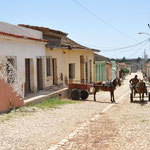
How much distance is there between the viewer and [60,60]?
18.9 metres

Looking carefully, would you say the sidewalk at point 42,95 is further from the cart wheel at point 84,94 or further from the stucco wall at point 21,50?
the cart wheel at point 84,94

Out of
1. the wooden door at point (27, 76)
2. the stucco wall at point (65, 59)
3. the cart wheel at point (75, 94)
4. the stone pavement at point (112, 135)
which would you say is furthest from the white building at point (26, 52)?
the stone pavement at point (112, 135)

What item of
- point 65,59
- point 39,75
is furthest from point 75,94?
point 65,59

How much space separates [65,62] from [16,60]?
7.17 m

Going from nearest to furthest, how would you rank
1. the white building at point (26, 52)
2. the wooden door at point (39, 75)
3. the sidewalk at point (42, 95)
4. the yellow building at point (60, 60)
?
the white building at point (26, 52) → the sidewalk at point (42, 95) → the wooden door at point (39, 75) → the yellow building at point (60, 60)

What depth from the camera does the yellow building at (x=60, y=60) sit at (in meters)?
17.2

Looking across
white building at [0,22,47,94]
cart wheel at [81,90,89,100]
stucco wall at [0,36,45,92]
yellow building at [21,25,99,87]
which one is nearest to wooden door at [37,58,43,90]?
white building at [0,22,47,94]

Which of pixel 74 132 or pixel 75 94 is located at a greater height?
pixel 75 94

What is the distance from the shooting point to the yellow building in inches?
677

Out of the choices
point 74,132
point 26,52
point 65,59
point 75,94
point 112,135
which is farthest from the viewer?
point 65,59

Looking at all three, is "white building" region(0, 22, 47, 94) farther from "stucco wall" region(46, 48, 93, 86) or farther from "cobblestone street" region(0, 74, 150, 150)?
"cobblestone street" region(0, 74, 150, 150)

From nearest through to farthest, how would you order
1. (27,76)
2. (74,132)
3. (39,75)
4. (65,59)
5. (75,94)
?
(74,132), (27,76), (39,75), (75,94), (65,59)

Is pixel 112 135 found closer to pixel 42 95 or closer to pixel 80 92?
pixel 42 95

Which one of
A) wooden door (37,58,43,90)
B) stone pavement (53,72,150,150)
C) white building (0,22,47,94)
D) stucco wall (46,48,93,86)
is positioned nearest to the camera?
stone pavement (53,72,150,150)
